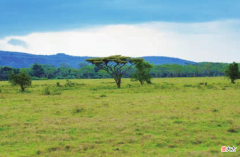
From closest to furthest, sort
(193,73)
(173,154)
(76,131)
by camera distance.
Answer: (173,154)
(76,131)
(193,73)

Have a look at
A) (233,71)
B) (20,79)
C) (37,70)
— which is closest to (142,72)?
(233,71)

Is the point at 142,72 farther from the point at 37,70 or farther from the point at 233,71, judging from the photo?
the point at 37,70

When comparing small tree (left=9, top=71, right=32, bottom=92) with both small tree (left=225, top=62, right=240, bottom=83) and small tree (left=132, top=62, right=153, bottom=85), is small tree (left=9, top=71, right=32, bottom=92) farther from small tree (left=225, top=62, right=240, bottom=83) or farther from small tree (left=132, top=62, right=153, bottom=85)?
small tree (left=225, top=62, right=240, bottom=83)

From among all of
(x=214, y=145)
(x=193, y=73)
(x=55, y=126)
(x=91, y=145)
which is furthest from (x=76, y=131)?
(x=193, y=73)

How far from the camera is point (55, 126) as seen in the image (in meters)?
13.1

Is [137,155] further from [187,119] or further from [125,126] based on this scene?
[187,119]

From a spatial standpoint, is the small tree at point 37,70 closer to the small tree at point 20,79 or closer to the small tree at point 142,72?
the small tree at point 142,72

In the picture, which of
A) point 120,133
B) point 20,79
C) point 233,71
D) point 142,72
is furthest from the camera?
point 142,72

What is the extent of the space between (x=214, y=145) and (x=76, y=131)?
596 cm

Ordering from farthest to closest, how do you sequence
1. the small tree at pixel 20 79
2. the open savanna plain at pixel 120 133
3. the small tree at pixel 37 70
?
the small tree at pixel 37 70 < the small tree at pixel 20 79 < the open savanna plain at pixel 120 133

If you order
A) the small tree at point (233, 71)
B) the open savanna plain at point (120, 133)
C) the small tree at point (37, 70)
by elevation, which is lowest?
the open savanna plain at point (120, 133)

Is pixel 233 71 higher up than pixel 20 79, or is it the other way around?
pixel 233 71

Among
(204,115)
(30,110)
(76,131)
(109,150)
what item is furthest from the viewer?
(30,110)

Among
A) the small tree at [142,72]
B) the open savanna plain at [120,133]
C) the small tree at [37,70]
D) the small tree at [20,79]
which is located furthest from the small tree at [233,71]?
the small tree at [37,70]
